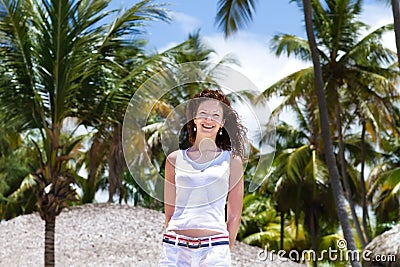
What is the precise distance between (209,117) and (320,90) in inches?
426

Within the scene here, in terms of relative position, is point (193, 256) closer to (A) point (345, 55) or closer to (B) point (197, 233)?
(B) point (197, 233)

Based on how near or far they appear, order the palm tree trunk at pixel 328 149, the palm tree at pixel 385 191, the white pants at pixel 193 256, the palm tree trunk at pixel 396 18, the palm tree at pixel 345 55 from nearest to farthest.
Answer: the white pants at pixel 193 256 → the palm tree trunk at pixel 396 18 → the palm tree trunk at pixel 328 149 → the palm tree at pixel 345 55 → the palm tree at pixel 385 191

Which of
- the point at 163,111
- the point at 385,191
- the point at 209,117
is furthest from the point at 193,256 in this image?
the point at 385,191

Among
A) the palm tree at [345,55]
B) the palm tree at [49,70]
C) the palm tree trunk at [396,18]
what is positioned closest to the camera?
the palm tree at [49,70]

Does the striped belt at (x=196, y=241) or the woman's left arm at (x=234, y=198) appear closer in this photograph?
the striped belt at (x=196, y=241)

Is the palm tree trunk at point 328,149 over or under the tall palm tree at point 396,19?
under

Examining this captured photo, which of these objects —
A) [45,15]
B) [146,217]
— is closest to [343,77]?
[146,217]

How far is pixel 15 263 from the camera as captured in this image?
1360 cm

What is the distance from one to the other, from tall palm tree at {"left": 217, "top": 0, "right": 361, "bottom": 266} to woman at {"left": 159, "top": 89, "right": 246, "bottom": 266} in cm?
961

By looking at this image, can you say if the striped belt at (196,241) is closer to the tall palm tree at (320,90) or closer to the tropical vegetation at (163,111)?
the tropical vegetation at (163,111)

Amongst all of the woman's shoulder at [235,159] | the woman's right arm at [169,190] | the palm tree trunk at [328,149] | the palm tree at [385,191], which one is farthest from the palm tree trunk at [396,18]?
the palm tree at [385,191]

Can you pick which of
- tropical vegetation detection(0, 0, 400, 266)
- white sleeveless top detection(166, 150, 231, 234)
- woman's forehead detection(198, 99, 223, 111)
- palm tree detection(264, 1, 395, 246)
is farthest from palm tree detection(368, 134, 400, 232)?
white sleeveless top detection(166, 150, 231, 234)

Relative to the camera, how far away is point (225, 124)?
3270mm

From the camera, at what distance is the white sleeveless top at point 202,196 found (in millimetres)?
3004
